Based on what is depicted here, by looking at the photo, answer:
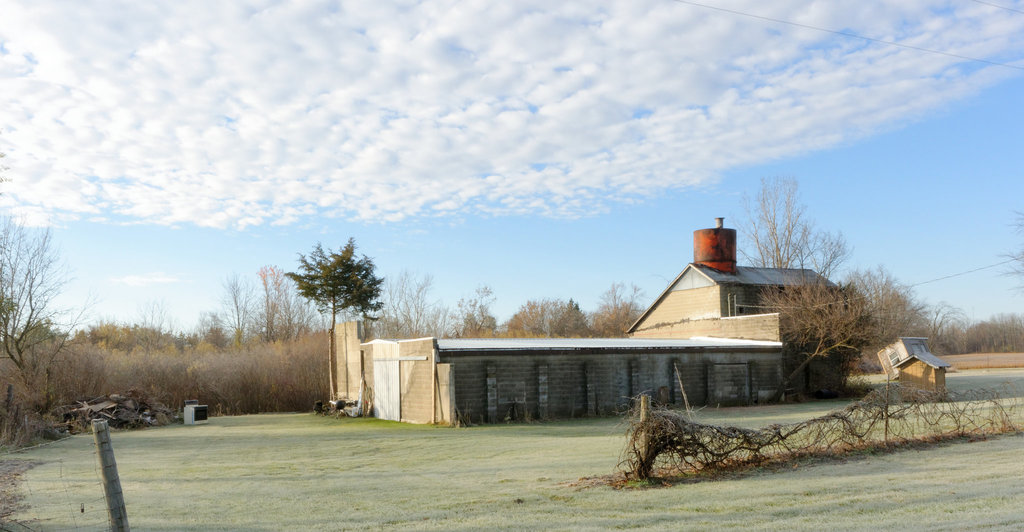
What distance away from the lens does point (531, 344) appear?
24094mm

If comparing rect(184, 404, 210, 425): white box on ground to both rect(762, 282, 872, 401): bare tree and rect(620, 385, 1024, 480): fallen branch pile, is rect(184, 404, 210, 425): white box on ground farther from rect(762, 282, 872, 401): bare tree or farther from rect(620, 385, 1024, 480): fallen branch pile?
rect(762, 282, 872, 401): bare tree

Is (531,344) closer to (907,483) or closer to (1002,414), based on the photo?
(1002,414)

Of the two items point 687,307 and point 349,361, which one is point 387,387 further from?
point 687,307

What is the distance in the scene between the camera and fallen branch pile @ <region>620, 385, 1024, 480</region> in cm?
977

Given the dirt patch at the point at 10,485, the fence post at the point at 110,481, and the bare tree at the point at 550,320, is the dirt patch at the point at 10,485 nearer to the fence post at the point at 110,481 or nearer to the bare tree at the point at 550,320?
the fence post at the point at 110,481

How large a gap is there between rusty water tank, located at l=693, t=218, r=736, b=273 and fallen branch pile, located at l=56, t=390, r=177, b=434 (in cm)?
2499

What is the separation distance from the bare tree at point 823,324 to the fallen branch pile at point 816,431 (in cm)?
1384

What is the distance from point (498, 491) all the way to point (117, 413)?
2074cm

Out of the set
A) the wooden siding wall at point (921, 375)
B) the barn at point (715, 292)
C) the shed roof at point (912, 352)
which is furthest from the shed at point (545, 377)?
the wooden siding wall at point (921, 375)

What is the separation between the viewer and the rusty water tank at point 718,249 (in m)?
34.2

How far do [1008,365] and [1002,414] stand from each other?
50.5 meters

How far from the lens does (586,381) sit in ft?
75.8

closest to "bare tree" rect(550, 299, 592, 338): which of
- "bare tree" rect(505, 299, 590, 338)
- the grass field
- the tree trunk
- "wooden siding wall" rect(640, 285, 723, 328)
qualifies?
"bare tree" rect(505, 299, 590, 338)

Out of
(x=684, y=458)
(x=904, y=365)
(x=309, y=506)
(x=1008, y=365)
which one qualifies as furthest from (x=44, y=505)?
(x=1008, y=365)
